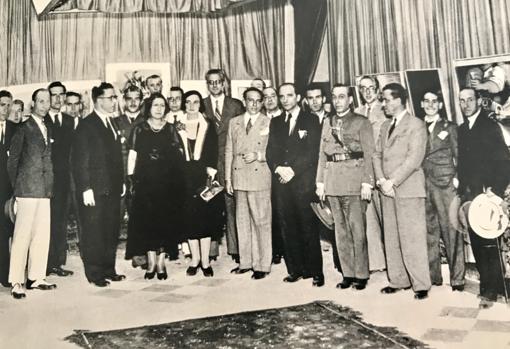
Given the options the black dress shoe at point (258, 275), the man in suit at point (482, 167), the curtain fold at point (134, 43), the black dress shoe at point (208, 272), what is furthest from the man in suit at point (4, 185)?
the man in suit at point (482, 167)

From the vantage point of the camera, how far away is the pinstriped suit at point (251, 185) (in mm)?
3172

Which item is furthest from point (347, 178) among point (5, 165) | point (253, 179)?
point (5, 165)

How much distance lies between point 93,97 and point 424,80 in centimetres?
182

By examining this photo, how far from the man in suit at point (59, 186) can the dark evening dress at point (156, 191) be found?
35cm

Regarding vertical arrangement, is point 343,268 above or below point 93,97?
below

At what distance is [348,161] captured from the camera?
306 cm

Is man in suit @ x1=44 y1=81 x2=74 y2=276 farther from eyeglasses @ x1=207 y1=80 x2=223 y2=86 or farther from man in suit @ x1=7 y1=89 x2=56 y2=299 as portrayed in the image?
eyeglasses @ x1=207 y1=80 x2=223 y2=86

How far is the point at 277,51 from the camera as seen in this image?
3184 mm

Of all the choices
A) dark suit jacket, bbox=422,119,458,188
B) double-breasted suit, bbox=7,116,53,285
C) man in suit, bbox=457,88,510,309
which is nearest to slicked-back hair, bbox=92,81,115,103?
double-breasted suit, bbox=7,116,53,285

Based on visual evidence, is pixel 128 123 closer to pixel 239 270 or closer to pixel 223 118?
pixel 223 118

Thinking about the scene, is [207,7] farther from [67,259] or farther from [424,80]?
[67,259]

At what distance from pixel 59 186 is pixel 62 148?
0.21 m

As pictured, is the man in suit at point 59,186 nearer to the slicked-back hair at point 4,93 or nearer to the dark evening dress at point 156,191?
the slicked-back hair at point 4,93

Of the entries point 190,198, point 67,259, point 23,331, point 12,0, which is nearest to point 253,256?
point 190,198
